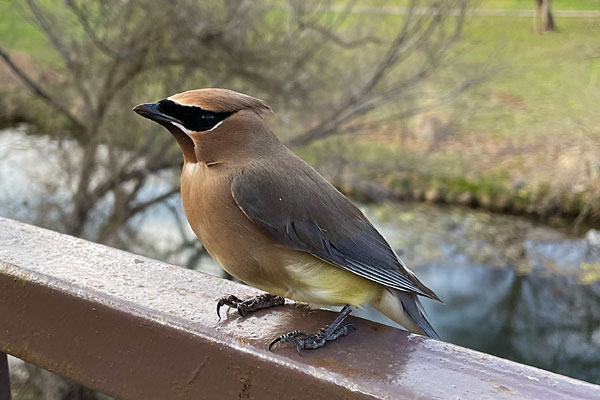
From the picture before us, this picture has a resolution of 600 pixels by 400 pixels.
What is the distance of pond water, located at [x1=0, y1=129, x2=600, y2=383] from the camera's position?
7.99 metres

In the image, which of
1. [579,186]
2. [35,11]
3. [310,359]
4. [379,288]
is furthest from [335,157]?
[310,359]

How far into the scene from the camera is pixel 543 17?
1077cm

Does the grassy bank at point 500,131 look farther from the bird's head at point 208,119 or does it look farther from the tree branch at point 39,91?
the bird's head at point 208,119

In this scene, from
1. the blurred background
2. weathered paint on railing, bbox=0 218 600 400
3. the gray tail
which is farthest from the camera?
the blurred background

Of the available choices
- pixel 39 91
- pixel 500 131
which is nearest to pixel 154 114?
pixel 39 91

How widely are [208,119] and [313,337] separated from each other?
1.96 feet

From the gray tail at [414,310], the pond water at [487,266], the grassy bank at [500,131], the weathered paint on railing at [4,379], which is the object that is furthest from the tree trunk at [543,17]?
the weathered paint on railing at [4,379]

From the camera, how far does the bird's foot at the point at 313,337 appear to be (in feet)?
4.61

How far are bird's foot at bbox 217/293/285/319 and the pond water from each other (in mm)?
6059

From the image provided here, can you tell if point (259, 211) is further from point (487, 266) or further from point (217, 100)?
point (487, 266)

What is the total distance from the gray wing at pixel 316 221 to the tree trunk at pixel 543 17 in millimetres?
9445

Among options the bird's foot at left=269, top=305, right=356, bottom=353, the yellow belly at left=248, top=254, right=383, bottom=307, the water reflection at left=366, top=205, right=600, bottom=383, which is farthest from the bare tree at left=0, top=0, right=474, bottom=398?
the bird's foot at left=269, top=305, right=356, bottom=353

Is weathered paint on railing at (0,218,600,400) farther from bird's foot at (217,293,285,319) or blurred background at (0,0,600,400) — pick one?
blurred background at (0,0,600,400)

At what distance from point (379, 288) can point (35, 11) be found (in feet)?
20.0
